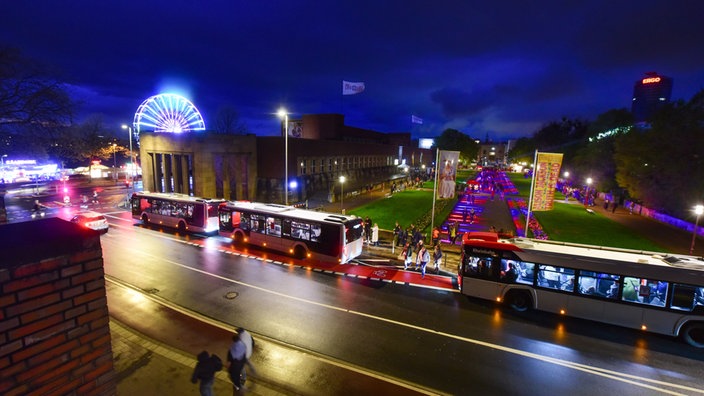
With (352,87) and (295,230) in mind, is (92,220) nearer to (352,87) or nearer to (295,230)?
(295,230)

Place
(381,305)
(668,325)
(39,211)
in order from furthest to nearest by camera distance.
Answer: (39,211)
(381,305)
(668,325)

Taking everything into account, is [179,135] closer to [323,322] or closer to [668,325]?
[323,322]

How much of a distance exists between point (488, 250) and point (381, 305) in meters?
5.11

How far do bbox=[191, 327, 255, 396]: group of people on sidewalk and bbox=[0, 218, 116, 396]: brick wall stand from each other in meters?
2.86

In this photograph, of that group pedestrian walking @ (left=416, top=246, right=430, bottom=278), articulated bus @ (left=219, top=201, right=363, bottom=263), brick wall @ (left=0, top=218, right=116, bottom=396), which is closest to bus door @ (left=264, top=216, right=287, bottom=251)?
articulated bus @ (left=219, top=201, right=363, bottom=263)

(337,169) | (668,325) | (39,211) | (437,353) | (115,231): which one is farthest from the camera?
(337,169)

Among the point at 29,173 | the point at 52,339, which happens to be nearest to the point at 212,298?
the point at 52,339

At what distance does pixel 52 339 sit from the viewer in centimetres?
390

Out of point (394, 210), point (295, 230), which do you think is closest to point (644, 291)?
point (295, 230)

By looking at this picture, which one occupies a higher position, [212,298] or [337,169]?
[337,169]

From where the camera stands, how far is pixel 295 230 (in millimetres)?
19984

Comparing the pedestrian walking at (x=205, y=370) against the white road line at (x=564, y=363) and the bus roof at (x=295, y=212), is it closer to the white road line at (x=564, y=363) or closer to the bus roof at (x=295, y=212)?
the white road line at (x=564, y=363)

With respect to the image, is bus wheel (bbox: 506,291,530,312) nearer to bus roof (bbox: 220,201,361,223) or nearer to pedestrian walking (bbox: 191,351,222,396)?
bus roof (bbox: 220,201,361,223)

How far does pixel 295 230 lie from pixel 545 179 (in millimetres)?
15462
